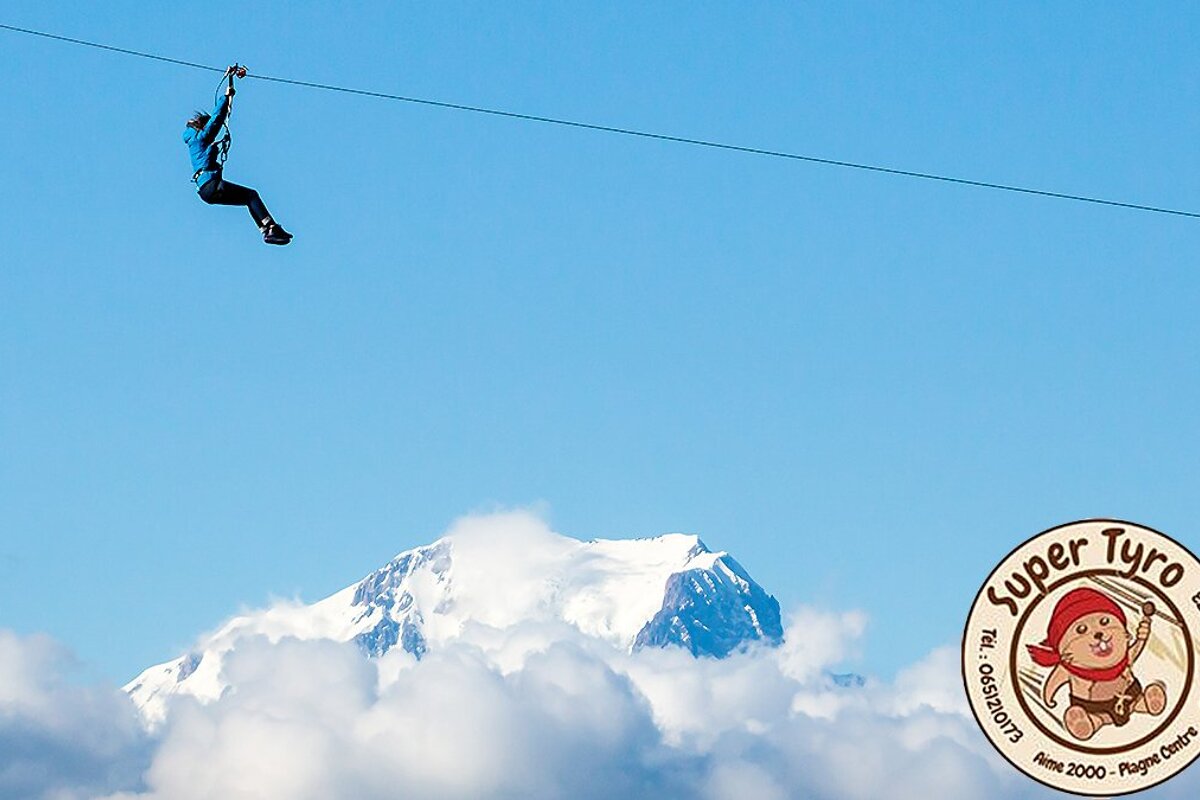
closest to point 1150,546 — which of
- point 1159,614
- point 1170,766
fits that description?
point 1159,614

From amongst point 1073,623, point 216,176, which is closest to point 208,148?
point 216,176

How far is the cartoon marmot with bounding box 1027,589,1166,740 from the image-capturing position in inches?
760

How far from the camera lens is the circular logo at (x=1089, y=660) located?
A: 19141 millimetres

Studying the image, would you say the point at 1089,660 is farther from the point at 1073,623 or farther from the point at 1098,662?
the point at 1073,623

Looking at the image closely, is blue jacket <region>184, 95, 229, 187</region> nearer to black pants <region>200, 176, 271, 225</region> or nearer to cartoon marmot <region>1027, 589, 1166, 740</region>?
black pants <region>200, 176, 271, 225</region>

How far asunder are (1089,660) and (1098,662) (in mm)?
81

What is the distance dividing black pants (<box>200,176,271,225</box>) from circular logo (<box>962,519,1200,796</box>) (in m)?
19.5

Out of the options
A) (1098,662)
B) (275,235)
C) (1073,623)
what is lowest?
(1098,662)

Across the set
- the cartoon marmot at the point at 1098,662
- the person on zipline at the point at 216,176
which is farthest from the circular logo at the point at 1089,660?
the person on zipline at the point at 216,176

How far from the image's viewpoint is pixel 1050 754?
19.3 meters

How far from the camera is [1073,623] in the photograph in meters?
19.4

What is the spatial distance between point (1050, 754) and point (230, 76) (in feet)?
62.1

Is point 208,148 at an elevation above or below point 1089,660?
above

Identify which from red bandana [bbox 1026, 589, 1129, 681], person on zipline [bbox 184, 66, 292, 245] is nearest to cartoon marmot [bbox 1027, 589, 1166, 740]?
red bandana [bbox 1026, 589, 1129, 681]
